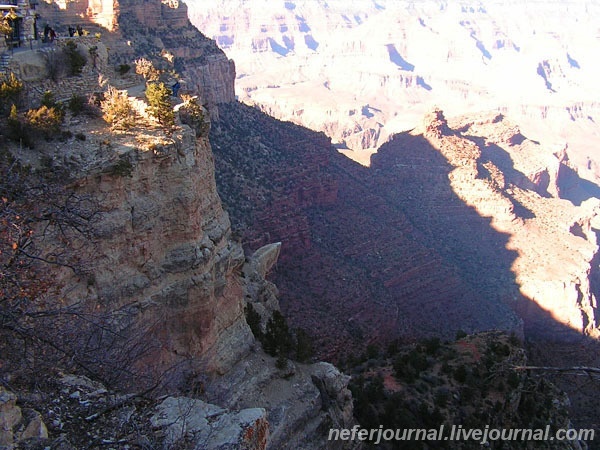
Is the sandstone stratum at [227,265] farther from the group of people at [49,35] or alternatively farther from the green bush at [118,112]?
the group of people at [49,35]

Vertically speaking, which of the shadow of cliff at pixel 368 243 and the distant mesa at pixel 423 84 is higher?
the shadow of cliff at pixel 368 243

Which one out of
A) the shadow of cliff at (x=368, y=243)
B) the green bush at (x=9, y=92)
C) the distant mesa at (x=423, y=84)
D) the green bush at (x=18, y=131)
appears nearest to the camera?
the green bush at (x=18, y=131)

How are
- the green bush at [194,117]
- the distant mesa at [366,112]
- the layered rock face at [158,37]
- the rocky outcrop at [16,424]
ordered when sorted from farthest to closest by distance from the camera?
the distant mesa at [366,112] → the layered rock face at [158,37] → the green bush at [194,117] → the rocky outcrop at [16,424]

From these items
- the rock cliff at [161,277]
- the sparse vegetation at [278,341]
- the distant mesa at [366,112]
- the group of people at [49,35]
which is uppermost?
the group of people at [49,35]

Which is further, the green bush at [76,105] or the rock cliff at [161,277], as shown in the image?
the green bush at [76,105]

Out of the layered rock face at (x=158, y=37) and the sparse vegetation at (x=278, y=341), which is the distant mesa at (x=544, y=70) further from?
the sparse vegetation at (x=278, y=341)

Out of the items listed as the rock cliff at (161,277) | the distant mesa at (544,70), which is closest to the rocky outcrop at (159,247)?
the rock cliff at (161,277)

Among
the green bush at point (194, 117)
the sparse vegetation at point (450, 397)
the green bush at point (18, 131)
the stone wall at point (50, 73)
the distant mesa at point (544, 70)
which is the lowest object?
the distant mesa at point (544, 70)

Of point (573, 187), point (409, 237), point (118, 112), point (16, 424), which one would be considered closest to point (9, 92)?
point (118, 112)

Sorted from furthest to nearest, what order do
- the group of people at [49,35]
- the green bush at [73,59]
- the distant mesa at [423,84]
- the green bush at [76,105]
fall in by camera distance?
the distant mesa at [423,84], the group of people at [49,35], the green bush at [73,59], the green bush at [76,105]

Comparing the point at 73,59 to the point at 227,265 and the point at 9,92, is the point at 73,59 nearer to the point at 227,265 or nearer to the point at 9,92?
the point at 9,92

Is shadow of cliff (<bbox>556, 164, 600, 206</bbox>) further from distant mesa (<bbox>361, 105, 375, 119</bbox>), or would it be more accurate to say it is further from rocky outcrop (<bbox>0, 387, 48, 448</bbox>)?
rocky outcrop (<bbox>0, 387, 48, 448</bbox>)

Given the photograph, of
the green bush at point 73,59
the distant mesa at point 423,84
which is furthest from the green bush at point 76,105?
the distant mesa at point 423,84

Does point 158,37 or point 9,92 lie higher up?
point 9,92
